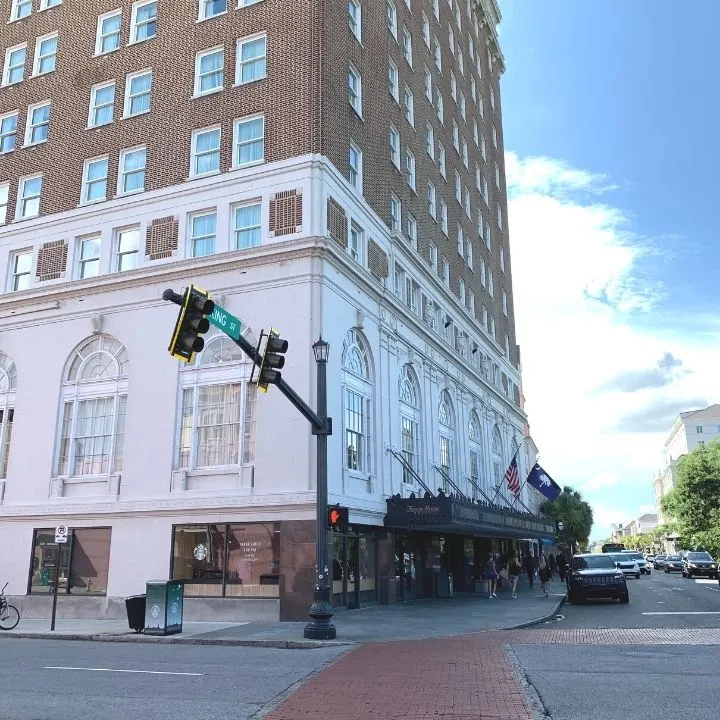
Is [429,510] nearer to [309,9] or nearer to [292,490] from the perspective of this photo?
[292,490]

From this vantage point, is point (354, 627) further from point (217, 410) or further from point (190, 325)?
point (190, 325)

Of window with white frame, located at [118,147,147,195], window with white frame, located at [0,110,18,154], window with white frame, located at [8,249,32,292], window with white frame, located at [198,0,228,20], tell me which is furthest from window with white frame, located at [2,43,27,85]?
window with white frame, located at [198,0,228,20]

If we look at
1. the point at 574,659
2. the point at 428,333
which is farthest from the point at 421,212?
the point at 574,659

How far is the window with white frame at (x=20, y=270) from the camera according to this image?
29.8 metres

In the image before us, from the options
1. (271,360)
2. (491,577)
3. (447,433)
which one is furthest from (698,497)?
(271,360)

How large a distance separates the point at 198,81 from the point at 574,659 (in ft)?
79.7

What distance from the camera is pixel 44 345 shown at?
28203mm

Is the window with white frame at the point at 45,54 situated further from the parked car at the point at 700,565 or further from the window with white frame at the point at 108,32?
the parked car at the point at 700,565

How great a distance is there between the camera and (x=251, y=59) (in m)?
27.5

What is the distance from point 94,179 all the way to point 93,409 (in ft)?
30.5

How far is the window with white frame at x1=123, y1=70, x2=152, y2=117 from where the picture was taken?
1152 inches

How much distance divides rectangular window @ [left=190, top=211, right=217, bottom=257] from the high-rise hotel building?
3.3 inches

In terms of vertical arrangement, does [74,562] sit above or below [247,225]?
below

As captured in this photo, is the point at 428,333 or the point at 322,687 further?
the point at 428,333
